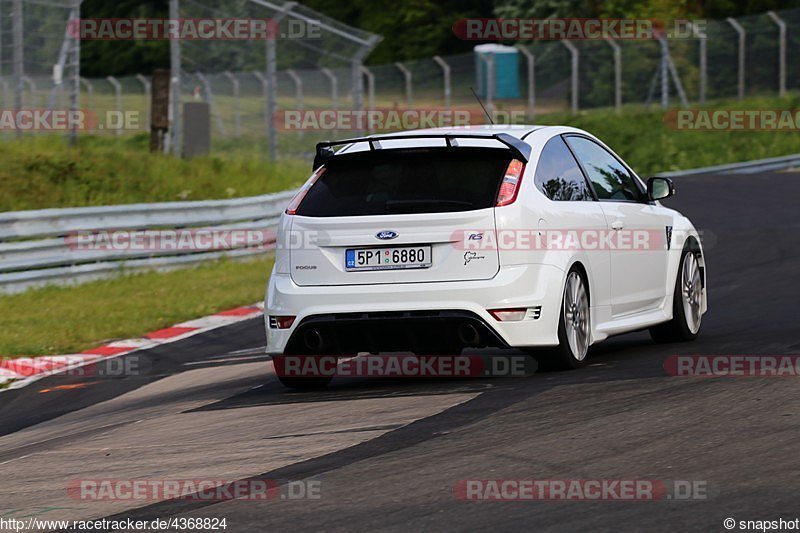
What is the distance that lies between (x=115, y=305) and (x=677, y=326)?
6.92 m

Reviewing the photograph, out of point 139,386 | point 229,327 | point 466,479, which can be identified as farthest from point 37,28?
point 466,479

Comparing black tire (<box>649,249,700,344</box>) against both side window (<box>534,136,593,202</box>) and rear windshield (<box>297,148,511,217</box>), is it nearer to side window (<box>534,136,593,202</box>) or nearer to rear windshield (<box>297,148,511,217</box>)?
side window (<box>534,136,593,202</box>)

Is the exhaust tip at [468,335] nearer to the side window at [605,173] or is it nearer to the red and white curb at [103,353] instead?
the side window at [605,173]

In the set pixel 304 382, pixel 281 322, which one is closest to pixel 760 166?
pixel 304 382

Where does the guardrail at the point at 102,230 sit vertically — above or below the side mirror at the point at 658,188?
below

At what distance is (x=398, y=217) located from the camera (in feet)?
29.7

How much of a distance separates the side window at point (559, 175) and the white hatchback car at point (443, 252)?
1 centimetres

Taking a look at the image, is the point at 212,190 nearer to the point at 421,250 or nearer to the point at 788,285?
the point at 788,285

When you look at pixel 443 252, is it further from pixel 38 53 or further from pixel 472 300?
pixel 38 53

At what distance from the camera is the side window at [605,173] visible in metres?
10.3

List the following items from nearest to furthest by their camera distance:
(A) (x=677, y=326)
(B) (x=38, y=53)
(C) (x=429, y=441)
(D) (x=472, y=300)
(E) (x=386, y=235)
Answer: (C) (x=429, y=441) < (D) (x=472, y=300) < (E) (x=386, y=235) < (A) (x=677, y=326) < (B) (x=38, y=53)

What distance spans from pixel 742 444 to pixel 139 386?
5.63 m

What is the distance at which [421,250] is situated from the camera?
9.04 m

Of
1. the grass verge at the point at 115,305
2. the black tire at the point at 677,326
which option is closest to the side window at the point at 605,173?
the black tire at the point at 677,326
